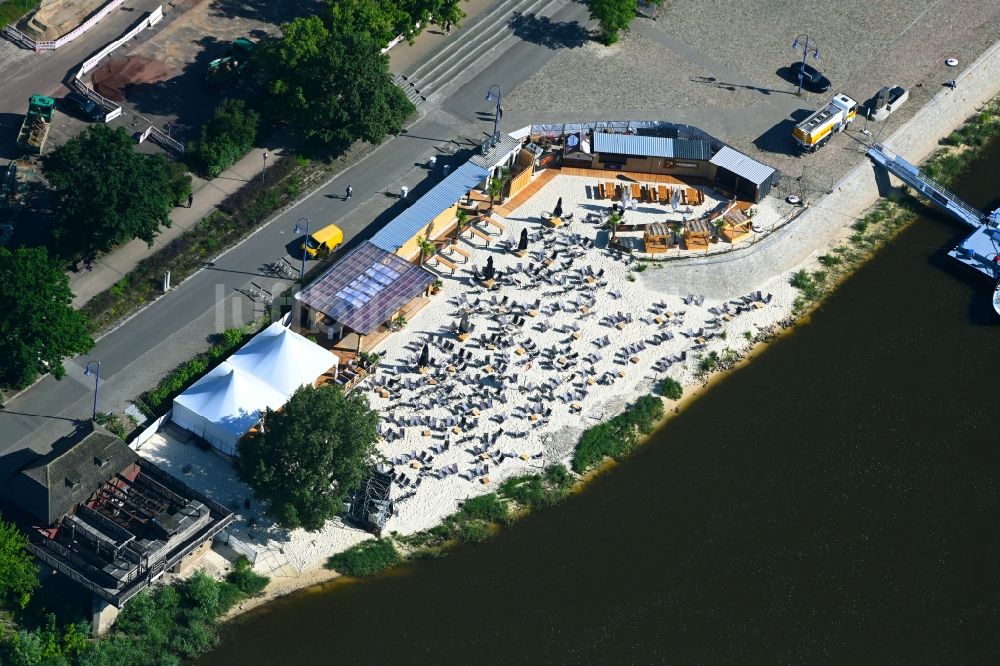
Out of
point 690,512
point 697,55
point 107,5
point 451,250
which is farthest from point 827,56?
point 107,5

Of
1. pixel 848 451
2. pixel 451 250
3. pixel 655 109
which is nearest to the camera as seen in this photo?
pixel 848 451

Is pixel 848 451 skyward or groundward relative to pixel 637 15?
groundward

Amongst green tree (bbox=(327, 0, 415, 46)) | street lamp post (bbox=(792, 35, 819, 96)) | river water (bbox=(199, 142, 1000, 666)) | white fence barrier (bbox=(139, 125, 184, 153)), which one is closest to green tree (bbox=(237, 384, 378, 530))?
river water (bbox=(199, 142, 1000, 666))

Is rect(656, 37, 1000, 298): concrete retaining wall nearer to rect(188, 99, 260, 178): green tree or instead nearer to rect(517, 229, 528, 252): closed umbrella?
rect(517, 229, 528, 252): closed umbrella

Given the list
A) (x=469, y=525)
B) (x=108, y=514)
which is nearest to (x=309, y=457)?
(x=469, y=525)

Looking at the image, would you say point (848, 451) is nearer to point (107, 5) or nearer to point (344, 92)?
point (344, 92)

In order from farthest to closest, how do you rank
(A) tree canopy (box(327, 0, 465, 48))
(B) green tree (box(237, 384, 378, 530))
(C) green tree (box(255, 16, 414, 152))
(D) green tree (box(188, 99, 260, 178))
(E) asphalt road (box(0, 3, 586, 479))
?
(A) tree canopy (box(327, 0, 465, 48)) < (C) green tree (box(255, 16, 414, 152)) < (D) green tree (box(188, 99, 260, 178)) < (E) asphalt road (box(0, 3, 586, 479)) < (B) green tree (box(237, 384, 378, 530))

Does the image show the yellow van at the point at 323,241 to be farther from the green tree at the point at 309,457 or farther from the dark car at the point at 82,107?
the dark car at the point at 82,107
